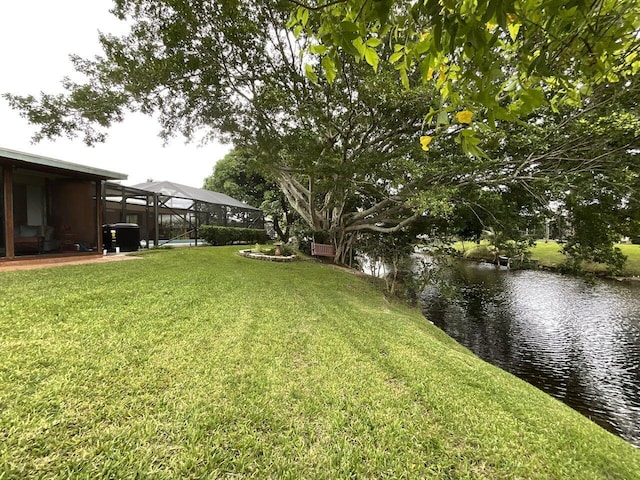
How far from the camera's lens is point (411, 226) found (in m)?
10.6

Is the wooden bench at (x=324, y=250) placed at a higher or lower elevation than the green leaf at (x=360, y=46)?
lower

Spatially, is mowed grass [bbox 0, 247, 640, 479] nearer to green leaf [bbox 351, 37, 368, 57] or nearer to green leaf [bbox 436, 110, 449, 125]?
green leaf [bbox 436, 110, 449, 125]

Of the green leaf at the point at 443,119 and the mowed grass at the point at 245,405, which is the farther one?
the mowed grass at the point at 245,405

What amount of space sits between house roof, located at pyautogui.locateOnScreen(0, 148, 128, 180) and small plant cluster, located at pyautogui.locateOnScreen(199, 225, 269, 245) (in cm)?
524

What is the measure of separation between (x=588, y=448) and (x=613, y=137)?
602 cm

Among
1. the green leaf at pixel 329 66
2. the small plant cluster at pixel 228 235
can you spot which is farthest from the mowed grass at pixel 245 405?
the small plant cluster at pixel 228 235

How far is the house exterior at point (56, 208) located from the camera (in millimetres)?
7211

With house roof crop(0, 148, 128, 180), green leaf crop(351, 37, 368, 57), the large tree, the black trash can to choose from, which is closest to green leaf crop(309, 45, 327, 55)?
green leaf crop(351, 37, 368, 57)

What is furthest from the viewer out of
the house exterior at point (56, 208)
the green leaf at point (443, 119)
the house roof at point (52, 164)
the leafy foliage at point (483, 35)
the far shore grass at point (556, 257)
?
the far shore grass at point (556, 257)

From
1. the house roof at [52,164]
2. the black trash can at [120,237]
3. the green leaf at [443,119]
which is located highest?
the house roof at [52,164]

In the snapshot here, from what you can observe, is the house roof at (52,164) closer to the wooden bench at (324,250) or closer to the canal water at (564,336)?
the wooden bench at (324,250)

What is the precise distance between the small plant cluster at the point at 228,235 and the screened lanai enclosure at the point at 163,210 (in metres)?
0.66

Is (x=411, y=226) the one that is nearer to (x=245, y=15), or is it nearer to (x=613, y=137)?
(x=613, y=137)

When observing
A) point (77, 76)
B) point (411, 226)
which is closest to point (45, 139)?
point (77, 76)
